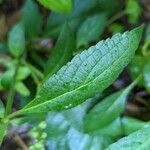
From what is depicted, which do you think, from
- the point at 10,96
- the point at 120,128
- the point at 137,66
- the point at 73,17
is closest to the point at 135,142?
the point at 10,96

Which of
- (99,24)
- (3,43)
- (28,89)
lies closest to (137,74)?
(99,24)

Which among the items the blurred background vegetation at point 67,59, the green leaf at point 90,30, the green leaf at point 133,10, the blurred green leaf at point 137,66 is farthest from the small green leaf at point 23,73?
the green leaf at point 133,10

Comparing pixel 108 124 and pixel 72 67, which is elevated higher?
pixel 72 67

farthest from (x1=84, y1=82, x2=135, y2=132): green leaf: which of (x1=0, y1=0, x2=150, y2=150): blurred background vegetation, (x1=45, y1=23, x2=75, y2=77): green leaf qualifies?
(x1=45, y1=23, x2=75, y2=77): green leaf

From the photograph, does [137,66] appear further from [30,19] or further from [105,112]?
[30,19]

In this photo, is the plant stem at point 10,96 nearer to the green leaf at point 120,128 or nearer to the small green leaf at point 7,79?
the small green leaf at point 7,79

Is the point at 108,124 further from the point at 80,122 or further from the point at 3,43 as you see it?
the point at 3,43

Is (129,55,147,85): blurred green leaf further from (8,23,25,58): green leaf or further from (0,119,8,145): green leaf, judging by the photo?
(0,119,8,145): green leaf
